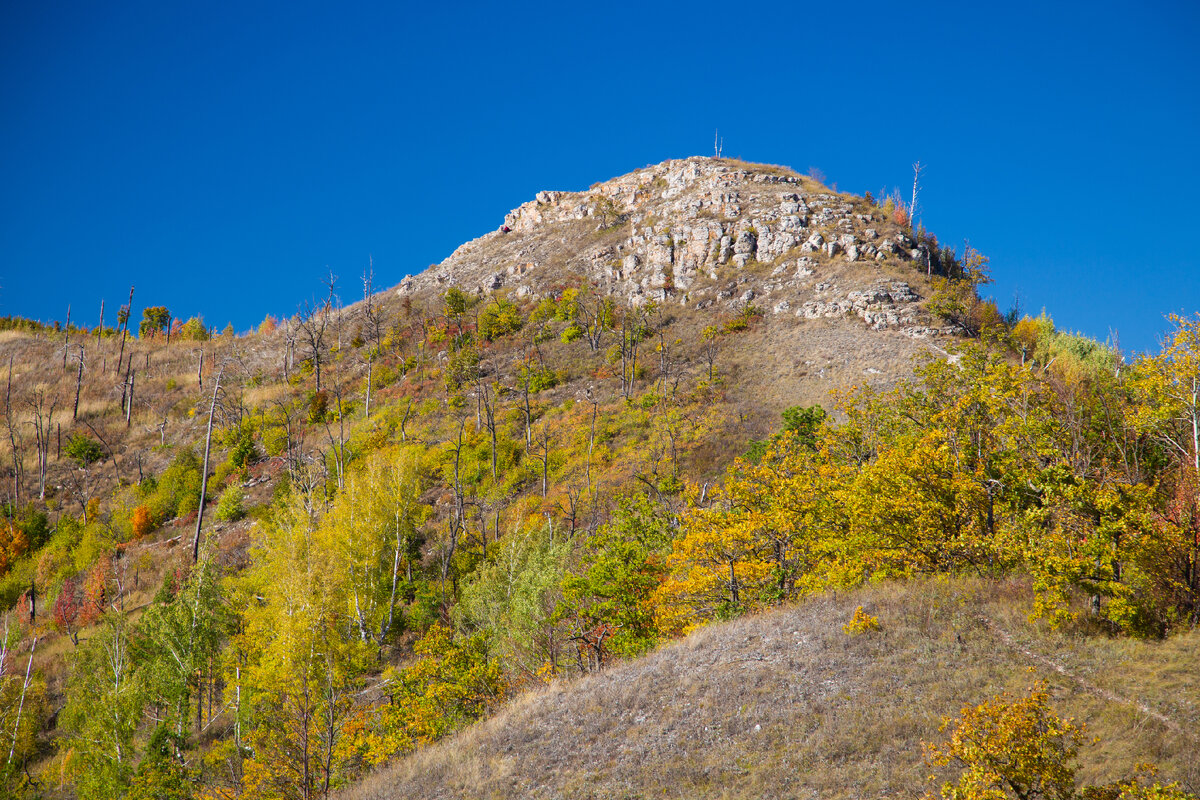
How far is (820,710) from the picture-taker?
45.2ft

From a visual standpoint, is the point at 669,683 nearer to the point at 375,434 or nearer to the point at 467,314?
the point at 375,434

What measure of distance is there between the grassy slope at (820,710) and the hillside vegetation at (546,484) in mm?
414

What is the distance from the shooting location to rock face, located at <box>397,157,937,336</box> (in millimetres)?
72125

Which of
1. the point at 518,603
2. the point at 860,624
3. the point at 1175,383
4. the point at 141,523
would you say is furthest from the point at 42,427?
the point at 1175,383

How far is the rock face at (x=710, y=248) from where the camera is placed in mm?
72125

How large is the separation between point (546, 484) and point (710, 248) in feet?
160

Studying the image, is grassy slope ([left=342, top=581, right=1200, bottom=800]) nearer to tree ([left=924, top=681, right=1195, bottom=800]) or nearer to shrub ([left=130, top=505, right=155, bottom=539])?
tree ([left=924, top=681, right=1195, bottom=800])

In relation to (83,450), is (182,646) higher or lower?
lower

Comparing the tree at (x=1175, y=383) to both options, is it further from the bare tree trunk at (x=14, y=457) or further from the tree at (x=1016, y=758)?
the bare tree trunk at (x=14, y=457)

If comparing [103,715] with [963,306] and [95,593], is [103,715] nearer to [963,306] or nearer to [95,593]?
[95,593]

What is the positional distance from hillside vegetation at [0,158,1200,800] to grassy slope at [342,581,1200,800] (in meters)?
0.41

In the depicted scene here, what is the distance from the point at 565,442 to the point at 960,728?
49.9m

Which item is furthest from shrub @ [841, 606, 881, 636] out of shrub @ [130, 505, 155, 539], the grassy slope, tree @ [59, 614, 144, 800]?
shrub @ [130, 505, 155, 539]

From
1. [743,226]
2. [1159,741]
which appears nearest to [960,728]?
[1159,741]
